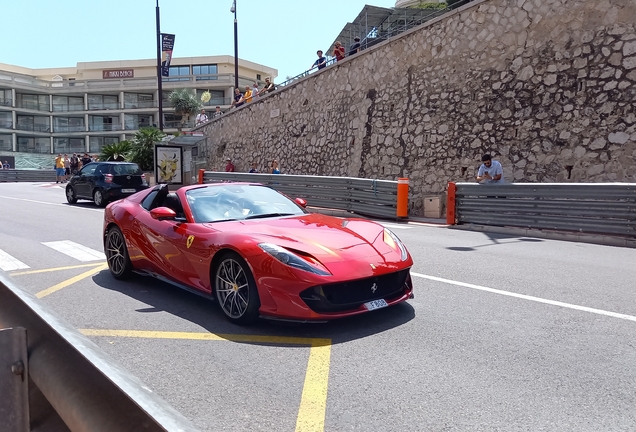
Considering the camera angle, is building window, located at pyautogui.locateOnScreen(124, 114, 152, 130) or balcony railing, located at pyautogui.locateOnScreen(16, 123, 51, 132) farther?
building window, located at pyautogui.locateOnScreen(124, 114, 152, 130)

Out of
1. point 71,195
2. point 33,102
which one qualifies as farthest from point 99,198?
point 33,102

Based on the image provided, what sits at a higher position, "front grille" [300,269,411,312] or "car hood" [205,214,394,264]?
"car hood" [205,214,394,264]

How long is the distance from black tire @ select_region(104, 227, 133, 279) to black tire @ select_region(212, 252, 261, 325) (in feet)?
6.88

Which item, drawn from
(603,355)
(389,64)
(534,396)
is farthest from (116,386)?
(389,64)

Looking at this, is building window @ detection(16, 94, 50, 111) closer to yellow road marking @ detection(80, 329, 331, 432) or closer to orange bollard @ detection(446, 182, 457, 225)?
orange bollard @ detection(446, 182, 457, 225)

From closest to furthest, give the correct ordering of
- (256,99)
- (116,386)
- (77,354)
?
1. (116,386)
2. (77,354)
3. (256,99)

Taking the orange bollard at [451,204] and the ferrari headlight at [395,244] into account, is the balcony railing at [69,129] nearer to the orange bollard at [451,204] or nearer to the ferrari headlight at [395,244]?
the orange bollard at [451,204]

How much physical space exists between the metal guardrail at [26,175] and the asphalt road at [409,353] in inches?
1475

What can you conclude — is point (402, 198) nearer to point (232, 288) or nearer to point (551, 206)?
point (551, 206)

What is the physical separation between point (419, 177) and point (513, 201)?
5.92m

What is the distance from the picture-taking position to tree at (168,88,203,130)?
6056 cm

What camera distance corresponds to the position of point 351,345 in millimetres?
4332

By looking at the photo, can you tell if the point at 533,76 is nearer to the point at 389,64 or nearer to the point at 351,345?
the point at 389,64

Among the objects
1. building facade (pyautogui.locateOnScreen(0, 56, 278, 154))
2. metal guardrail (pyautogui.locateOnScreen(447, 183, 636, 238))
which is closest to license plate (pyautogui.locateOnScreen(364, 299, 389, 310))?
metal guardrail (pyautogui.locateOnScreen(447, 183, 636, 238))
